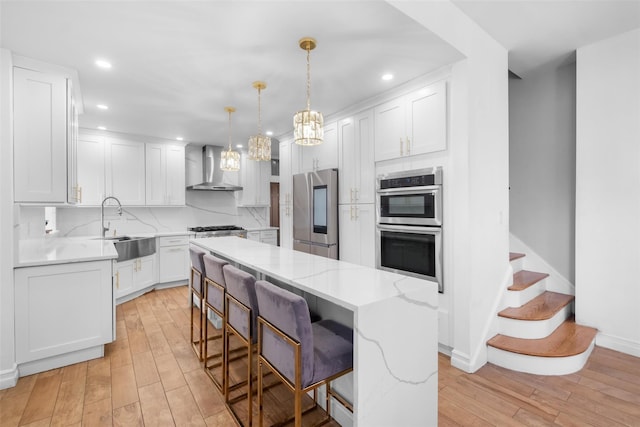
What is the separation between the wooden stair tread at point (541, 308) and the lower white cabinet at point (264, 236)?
438cm

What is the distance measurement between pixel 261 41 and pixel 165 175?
12.1 feet

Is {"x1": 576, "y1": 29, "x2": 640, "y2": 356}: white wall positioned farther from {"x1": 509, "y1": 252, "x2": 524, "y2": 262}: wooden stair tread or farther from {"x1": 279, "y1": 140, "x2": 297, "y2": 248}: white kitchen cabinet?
{"x1": 279, "y1": 140, "x2": 297, "y2": 248}: white kitchen cabinet

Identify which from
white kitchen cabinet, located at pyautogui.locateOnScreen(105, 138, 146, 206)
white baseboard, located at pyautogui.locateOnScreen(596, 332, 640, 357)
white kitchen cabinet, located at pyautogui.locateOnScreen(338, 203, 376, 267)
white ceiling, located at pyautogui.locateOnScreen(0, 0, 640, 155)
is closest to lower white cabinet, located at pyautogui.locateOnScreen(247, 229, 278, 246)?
white kitchen cabinet, located at pyautogui.locateOnScreen(105, 138, 146, 206)

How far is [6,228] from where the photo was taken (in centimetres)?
210

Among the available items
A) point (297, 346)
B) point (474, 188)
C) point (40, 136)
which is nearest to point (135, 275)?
point (40, 136)

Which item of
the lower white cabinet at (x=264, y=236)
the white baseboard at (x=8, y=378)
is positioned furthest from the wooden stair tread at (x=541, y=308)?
the lower white cabinet at (x=264, y=236)

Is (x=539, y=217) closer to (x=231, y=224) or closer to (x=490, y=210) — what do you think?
(x=490, y=210)

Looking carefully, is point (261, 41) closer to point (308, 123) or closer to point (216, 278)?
point (308, 123)

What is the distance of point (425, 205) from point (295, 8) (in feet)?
5.78

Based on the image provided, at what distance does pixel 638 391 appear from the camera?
2.02 m

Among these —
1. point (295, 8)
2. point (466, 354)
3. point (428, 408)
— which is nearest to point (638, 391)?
point (466, 354)

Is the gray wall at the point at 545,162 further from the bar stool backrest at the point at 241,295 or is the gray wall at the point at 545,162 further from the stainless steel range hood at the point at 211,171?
the stainless steel range hood at the point at 211,171

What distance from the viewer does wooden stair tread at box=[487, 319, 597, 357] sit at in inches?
90.0

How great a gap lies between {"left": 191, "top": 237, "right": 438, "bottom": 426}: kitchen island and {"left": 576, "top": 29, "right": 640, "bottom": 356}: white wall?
7.11 ft
